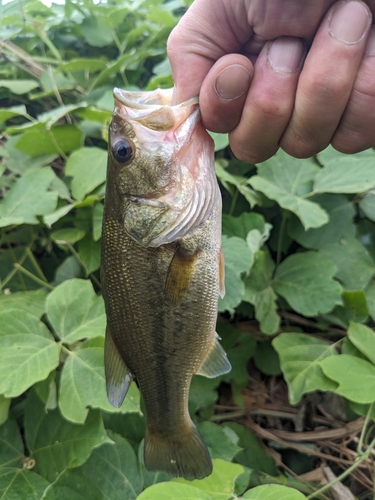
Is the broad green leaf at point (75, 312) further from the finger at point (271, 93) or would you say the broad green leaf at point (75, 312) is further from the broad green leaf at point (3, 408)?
the finger at point (271, 93)

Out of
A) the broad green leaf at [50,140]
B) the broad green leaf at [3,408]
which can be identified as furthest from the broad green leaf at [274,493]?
the broad green leaf at [50,140]

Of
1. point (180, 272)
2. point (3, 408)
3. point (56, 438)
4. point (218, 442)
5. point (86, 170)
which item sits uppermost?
point (180, 272)

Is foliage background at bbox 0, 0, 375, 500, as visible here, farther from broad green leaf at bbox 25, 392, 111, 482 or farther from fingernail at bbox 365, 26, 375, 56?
fingernail at bbox 365, 26, 375, 56

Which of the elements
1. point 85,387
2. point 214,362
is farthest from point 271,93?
point 85,387

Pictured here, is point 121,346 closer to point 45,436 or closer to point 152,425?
point 152,425

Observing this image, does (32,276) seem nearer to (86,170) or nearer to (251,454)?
(86,170)

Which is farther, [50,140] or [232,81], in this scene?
[50,140]
